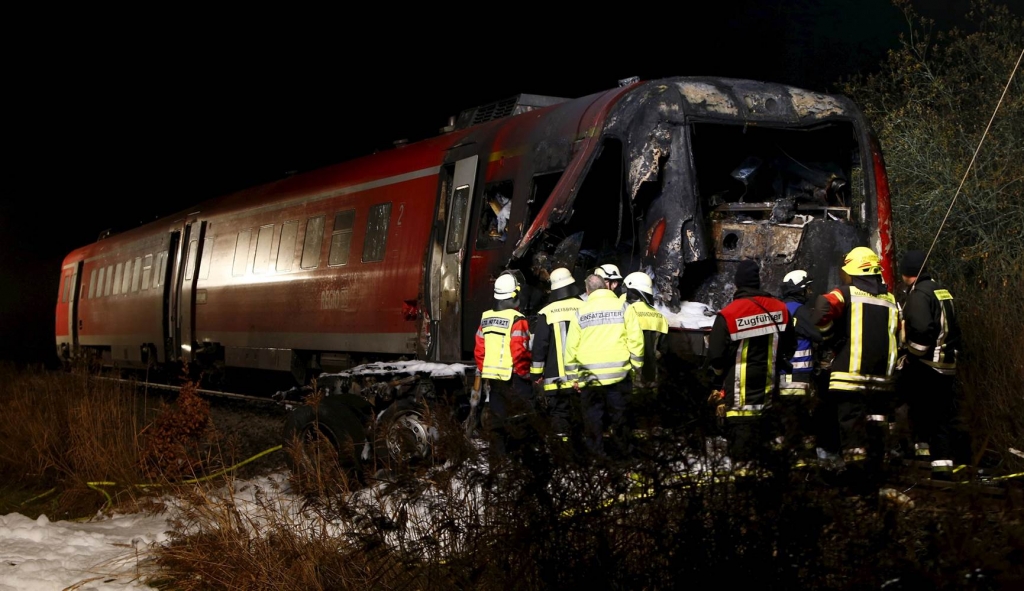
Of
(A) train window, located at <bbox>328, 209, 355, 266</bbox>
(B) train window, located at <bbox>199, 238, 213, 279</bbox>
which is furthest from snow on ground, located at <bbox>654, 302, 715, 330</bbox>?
(B) train window, located at <bbox>199, 238, 213, 279</bbox>

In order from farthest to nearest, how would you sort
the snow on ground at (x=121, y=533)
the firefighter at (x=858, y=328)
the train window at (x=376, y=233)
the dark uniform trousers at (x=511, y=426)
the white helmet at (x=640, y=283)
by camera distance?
the train window at (x=376, y=233) → the white helmet at (x=640, y=283) → the firefighter at (x=858, y=328) → the snow on ground at (x=121, y=533) → the dark uniform trousers at (x=511, y=426)

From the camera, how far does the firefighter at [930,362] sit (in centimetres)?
698

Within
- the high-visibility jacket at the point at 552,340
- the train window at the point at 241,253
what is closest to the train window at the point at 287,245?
the train window at the point at 241,253

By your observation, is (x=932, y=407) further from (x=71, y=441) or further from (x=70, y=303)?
(x=70, y=303)

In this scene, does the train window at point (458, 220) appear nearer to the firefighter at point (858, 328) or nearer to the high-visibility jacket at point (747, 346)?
the high-visibility jacket at point (747, 346)

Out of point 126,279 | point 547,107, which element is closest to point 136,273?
point 126,279

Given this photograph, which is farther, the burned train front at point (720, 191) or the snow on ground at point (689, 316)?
the burned train front at point (720, 191)

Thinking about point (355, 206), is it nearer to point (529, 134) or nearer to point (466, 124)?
point (466, 124)

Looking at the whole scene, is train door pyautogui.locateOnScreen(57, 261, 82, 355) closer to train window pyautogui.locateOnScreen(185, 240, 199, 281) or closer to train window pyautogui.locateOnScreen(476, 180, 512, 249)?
train window pyautogui.locateOnScreen(185, 240, 199, 281)

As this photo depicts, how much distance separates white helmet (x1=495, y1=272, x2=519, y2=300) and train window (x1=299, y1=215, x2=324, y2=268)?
4.52 m

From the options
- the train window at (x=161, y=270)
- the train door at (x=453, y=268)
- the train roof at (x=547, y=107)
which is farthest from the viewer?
the train window at (x=161, y=270)

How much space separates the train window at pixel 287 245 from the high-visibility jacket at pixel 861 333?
7458 mm

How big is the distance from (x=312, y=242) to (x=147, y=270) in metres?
7.56

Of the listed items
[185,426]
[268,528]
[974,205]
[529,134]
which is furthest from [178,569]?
[974,205]
